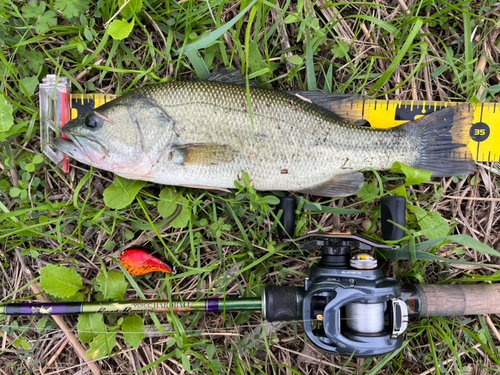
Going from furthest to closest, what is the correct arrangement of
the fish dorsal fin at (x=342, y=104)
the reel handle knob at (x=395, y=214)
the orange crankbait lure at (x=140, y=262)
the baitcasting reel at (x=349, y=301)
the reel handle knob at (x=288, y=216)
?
the fish dorsal fin at (x=342, y=104) → the orange crankbait lure at (x=140, y=262) → the reel handle knob at (x=288, y=216) → the reel handle knob at (x=395, y=214) → the baitcasting reel at (x=349, y=301)

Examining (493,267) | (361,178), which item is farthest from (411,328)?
(361,178)

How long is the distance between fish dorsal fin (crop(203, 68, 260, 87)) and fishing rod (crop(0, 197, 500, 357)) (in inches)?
41.2

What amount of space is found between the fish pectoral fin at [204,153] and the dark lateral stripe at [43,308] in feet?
4.40

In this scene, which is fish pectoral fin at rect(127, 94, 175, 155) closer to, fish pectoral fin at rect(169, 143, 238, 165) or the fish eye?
fish pectoral fin at rect(169, 143, 238, 165)

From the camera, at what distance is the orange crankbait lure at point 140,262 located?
2562 mm

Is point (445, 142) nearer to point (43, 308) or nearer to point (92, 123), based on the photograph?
point (92, 123)

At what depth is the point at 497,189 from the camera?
9.23 feet

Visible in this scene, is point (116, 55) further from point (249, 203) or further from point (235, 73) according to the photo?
point (249, 203)

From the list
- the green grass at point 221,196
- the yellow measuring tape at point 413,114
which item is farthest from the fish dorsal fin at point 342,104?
the green grass at point 221,196

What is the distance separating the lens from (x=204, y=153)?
2455mm

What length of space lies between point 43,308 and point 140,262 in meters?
0.75

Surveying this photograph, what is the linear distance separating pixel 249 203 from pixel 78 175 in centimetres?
148

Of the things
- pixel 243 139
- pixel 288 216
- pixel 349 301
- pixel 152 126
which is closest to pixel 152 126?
pixel 152 126

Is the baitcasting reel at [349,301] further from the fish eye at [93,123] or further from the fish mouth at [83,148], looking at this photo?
the fish eye at [93,123]
